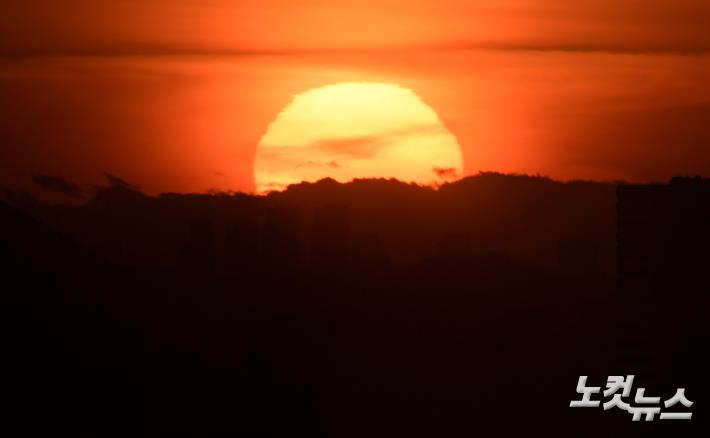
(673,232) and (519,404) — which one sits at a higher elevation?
(673,232)

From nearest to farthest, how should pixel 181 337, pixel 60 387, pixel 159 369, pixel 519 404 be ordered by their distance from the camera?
1. pixel 60 387
2. pixel 159 369
3. pixel 181 337
4. pixel 519 404

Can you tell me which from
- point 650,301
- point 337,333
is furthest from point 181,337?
point 337,333

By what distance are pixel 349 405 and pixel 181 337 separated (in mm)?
33906

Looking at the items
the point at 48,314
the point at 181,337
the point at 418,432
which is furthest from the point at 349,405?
the point at 48,314

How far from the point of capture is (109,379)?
305 feet

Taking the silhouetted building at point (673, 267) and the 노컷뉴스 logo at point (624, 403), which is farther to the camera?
the silhouetted building at point (673, 267)

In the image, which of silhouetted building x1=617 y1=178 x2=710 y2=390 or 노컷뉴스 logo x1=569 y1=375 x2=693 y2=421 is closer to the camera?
노컷뉴스 logo x1=569 y1=375 x2=693 y2=421

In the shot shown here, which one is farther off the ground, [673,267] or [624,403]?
[624,403]

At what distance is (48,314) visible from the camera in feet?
317

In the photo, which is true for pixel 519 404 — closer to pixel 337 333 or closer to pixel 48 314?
pixel 337 333

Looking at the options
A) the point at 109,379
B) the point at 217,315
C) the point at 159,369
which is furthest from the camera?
the point at 217,315

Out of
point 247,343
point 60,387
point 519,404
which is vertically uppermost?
point 60,387

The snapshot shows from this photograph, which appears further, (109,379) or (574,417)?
(574,417)

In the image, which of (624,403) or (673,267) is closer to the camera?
(624,403)
